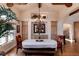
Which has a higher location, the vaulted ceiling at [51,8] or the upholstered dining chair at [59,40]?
the vaulted ceiling at [51,8]

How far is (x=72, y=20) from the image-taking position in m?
4.06

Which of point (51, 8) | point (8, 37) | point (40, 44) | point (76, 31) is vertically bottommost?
point (40, 44)

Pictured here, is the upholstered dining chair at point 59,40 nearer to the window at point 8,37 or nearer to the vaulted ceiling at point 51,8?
the vaulted ceiling at point 51,8

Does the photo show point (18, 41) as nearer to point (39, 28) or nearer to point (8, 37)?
point (8, 37)

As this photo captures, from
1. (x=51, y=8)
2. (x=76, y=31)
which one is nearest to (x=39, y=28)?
(x=51, y=8)

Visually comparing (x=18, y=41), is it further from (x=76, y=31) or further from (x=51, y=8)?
(x=76, y=31)

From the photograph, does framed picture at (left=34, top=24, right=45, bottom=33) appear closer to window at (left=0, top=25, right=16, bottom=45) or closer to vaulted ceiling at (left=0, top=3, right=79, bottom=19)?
vaulted ceiling at (left=0, top=3, right=79, bottom=19)

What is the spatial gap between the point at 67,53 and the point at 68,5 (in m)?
0.98

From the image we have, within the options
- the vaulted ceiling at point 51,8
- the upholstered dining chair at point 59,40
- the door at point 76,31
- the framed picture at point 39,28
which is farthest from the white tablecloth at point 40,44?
the vaulted ceiling at point 51,8

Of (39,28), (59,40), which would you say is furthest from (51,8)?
(59,40)

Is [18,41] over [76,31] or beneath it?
beneath

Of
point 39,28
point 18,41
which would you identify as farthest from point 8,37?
point 39,28

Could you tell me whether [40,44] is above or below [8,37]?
below

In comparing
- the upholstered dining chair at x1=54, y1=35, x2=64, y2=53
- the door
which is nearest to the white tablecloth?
the upholstered dining chair at x1=54, y1=35, x2=64, y2=53
